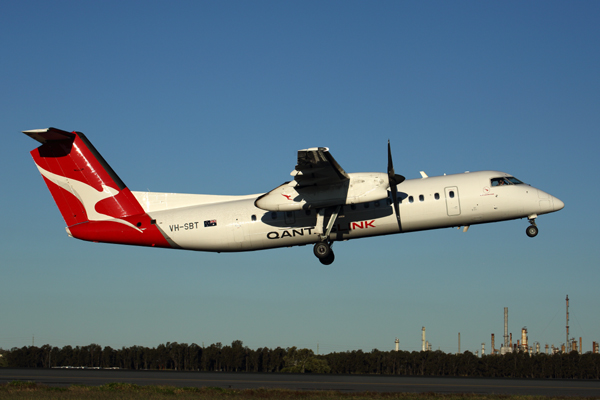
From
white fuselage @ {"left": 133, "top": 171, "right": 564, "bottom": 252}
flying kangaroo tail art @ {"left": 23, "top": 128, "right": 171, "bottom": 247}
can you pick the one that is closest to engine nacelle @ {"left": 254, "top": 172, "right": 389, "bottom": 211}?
white fuselage @ {"left": 133, "top": 171, "right": 564, "bottom": 252}

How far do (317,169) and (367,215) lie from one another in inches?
115

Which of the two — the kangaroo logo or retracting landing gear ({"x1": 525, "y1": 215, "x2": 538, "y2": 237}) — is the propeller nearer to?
retracting landing gear ({"x1": 525, "y1": 215, "x2": 538, "y2": 237})

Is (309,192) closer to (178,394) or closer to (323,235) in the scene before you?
(323,235)

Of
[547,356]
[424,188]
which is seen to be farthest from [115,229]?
[547,356]

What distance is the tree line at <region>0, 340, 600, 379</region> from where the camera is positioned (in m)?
33.7

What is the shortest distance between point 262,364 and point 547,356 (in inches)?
958

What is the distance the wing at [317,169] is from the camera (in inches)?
813

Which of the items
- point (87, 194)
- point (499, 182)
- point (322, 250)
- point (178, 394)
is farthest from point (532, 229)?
point (87, 194)

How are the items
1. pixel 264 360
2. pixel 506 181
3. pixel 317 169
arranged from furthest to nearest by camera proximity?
1. pixel 264 360
2. pixel 506 181
3. pixel 317 169

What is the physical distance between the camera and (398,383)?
20500 mm

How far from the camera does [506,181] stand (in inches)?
925

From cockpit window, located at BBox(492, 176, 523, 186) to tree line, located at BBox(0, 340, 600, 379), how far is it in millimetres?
15052

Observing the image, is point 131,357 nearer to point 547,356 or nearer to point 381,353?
point 381,353

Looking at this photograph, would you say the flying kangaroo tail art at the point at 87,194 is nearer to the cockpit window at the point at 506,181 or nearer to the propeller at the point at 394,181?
the propeller at the point at 394,181
